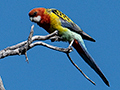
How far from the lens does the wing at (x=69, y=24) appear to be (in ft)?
18.4

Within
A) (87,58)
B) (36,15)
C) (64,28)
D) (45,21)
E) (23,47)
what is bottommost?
(23,47)

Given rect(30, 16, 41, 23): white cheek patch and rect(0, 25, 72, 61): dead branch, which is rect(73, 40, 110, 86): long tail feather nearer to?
rect(30, 16, 41, 23): white cheek patch

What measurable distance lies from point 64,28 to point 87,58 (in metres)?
0.90

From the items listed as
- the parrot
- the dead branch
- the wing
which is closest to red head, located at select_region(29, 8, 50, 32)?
the parrot

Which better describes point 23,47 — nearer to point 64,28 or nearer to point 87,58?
point 64,28

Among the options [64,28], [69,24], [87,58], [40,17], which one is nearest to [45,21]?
[40,17]

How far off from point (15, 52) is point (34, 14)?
4.63ft

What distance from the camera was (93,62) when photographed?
572cm

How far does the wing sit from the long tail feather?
10.3 inches

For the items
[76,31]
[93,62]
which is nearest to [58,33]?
[76,31]

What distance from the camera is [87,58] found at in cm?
578

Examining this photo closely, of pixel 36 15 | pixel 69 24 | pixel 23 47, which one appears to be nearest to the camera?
pixel 23 47

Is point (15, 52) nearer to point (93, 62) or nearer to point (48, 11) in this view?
point (48, 11)

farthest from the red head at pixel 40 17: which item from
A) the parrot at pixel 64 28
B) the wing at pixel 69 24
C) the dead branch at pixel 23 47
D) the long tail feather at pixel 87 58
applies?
the dead branch at pixel 23 47
